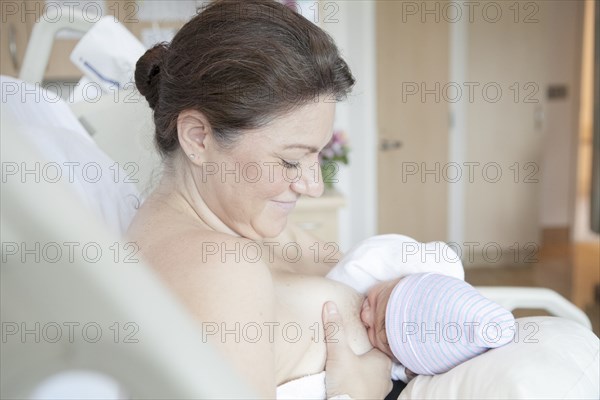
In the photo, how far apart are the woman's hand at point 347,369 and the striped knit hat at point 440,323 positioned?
5 centimetres

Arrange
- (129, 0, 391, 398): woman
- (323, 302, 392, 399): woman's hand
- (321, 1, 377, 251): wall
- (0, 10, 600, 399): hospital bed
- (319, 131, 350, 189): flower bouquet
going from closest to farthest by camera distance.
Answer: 1. (0, 10, 600, 399): hospital bed
2. (129, 0, 391, 398): woman
3. (323, 302, 392, 399): woman's hand
4. (319, 131, 350, 189): flower bouquet
5. (321, 1, 377, 251): wall

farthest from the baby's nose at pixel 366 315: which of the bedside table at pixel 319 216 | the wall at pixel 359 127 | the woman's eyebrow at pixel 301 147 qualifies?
the wall at pixel 359 127

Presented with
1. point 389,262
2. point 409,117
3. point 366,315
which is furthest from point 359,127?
point 366,315

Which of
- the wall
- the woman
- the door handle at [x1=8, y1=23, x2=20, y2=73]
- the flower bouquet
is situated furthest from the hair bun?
the wall

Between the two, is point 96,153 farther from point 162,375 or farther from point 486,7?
point 486,7

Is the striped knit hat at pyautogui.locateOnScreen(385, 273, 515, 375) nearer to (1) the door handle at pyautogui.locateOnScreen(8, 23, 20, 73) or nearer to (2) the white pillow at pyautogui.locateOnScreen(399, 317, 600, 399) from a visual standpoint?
(2) the white pillow at pyautogui.locateOnScreen(399, 317, 600, 399)

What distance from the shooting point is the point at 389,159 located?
4422 mm

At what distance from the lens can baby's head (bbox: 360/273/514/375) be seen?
1149 millimetres

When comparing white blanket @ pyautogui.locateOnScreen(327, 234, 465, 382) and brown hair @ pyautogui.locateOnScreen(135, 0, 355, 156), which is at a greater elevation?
brown hair @ pyautogui.locateOnScreen(135, 0, 355, 156)

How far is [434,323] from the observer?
122 cm

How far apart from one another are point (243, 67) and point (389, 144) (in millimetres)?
3466

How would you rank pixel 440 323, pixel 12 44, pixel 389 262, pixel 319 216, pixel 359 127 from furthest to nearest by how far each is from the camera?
pixel 359 127
pixel 12 44
pixel 319 216
pixel 389 262
pixel 440 323

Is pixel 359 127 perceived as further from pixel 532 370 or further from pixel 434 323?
pixel 532 370

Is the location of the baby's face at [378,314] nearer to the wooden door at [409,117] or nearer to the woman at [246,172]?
the woman at [246,172]
